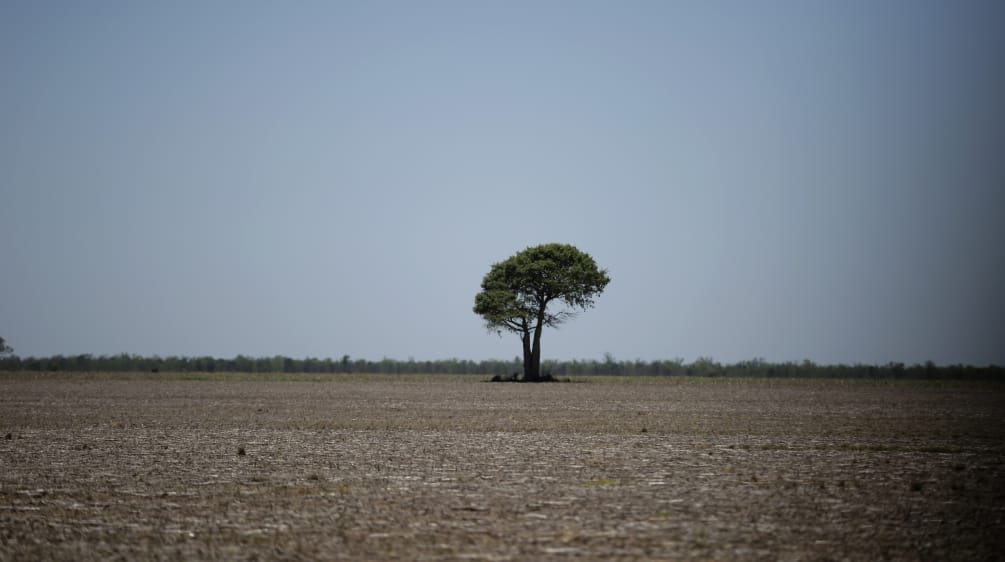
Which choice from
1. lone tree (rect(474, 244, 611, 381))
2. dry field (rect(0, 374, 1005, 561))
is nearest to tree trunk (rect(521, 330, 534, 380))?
lone tree (rect(474, 244, 611, 381))

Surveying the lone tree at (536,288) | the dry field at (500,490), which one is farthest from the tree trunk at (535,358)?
the dry field at (500,490)

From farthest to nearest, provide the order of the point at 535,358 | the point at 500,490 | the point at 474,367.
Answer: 1. the point at 474,367
2. the point at 535,358
3. the point at 500,490

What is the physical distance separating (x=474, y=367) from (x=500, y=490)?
12052cm

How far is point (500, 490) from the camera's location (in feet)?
36.4

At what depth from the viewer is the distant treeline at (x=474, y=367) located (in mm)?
73588

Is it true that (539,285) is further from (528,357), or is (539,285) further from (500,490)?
(500,490)

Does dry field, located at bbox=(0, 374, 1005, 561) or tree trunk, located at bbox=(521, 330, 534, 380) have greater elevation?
tree trunk, located at bbox=(521, 330, 534, 380)

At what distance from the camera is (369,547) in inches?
312

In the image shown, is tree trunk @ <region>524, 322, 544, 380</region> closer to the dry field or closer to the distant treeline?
the distant treeline

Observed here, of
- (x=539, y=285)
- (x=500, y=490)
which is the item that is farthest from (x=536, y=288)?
(x=500, y=490)

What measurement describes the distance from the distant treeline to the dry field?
55.5 metres

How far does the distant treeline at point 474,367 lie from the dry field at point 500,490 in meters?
55.5

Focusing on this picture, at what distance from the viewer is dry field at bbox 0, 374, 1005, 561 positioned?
8.08 m

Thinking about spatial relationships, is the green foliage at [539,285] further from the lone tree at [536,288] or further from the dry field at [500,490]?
the dry field at [500,490]
